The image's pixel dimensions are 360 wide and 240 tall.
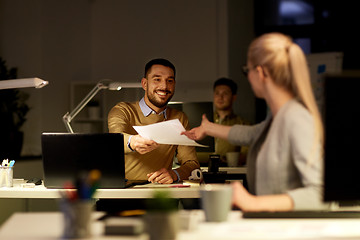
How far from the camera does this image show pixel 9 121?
549cm

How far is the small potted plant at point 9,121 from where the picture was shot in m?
5.39

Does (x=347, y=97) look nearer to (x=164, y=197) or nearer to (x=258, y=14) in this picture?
(x=164, y=197)

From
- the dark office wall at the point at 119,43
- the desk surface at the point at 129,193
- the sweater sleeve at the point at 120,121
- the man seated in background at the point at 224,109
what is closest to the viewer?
the desk surface at the point at 129,193

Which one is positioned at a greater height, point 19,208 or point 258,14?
point 258,14

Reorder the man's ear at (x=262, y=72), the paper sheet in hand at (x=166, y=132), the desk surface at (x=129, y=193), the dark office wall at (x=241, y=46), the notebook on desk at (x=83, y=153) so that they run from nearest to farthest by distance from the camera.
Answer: the man's ear at (x=262, y=72)
the paper sheet in hand at (x=166, y=132)
the notebook on desk at (x=83, y=153)
the desk surface at (x=129, y=193)
the dark office wall at (x=241, y=46)

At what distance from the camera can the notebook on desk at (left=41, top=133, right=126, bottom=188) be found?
104 inches

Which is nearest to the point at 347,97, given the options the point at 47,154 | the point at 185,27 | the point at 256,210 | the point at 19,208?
the point at 256,210

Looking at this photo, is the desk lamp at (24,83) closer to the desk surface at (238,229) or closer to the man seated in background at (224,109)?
the desk surface at (238,229)

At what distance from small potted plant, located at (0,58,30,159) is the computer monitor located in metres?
4.39

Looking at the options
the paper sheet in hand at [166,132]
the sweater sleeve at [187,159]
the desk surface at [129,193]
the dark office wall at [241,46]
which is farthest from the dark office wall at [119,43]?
the paper sheet in hand at [166,132]

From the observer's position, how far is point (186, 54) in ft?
22.2

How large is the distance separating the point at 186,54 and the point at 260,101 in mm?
1074

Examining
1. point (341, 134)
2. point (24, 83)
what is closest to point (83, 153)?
point (24, 83)

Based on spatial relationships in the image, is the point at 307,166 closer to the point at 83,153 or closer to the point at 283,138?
the point at 283,138
